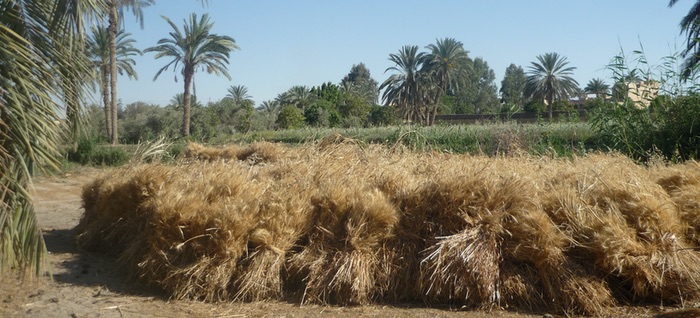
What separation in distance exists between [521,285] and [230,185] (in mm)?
3272

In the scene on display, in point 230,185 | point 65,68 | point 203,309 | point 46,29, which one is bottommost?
point 203,309

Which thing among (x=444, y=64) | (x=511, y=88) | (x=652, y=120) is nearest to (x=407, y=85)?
(x=444, y=64)

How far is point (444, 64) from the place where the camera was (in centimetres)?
5700

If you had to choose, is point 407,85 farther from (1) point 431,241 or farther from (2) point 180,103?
(1) point 431,241

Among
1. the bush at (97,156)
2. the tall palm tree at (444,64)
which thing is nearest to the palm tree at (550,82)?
the tall palm tree at (444,64)

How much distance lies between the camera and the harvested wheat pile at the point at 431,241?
6344mm

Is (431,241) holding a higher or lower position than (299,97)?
lower

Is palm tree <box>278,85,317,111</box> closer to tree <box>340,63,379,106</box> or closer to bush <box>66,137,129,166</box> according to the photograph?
tree <box>340,63,379,106</box>

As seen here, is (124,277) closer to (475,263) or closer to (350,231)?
(350,231)

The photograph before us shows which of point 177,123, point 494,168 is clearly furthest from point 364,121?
point 494,168

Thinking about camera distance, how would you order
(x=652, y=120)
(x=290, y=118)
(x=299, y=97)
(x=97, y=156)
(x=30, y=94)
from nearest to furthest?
(x=30, y=94)
(x=652, y=120)
(x=97, y=156)
(x=290, y=118)
(x=299, y=97)

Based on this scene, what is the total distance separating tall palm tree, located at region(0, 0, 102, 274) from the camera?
4.34 metres

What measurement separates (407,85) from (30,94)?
5225 cm

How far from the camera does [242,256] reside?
6645mm
